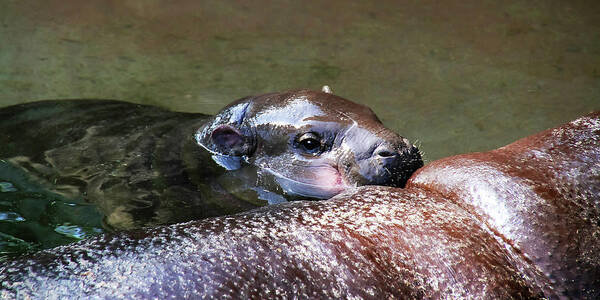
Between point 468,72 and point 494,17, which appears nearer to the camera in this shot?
point 468,72

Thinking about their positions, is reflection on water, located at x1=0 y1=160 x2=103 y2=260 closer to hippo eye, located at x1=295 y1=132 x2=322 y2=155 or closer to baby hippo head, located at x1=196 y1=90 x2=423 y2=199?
baby hippo head, located at x1=196 y1=90 x2=423 y2=199

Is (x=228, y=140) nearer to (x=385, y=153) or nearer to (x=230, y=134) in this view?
(x=230, y=134)

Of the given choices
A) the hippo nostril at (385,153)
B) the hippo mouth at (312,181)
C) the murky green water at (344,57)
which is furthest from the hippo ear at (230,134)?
the murky green water at (344,57)

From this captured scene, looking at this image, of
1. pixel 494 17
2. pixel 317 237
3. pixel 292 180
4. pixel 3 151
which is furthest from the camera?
pixel 494 17

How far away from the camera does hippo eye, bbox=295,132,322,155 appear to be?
183 inches

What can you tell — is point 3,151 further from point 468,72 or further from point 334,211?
point 468,72

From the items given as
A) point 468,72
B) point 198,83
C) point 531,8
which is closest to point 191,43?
point 198,83

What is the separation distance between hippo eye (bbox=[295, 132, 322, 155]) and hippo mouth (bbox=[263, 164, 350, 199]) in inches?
4.3

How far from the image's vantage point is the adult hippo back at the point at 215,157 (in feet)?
14.4

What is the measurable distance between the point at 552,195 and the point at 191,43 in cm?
515

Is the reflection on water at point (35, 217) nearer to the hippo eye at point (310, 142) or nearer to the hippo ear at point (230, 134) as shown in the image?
the hippo ear at point (230, 134)

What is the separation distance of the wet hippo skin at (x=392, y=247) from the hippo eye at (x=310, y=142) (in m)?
1.19

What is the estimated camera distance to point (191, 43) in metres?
7.66

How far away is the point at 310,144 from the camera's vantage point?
469 centimetres
